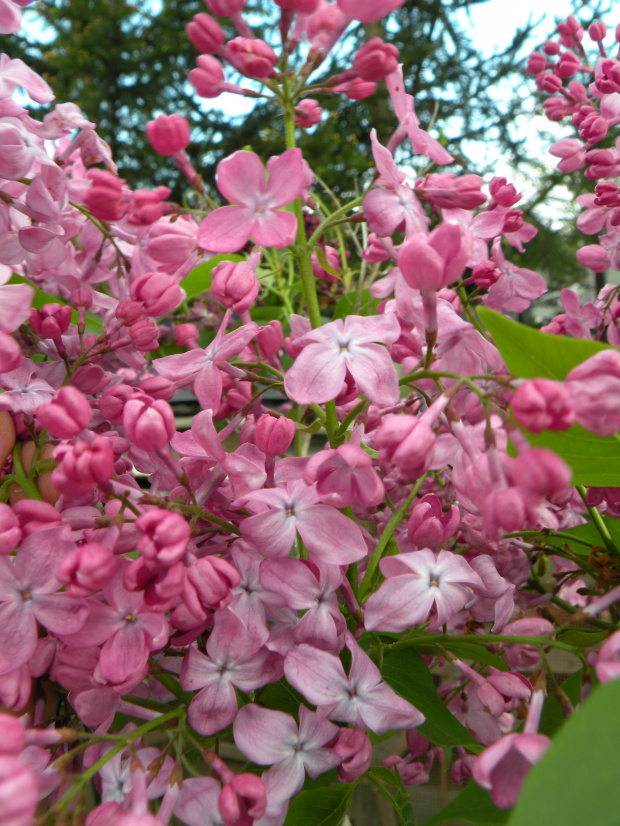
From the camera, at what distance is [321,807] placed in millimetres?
355

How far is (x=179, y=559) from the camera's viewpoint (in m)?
0.26

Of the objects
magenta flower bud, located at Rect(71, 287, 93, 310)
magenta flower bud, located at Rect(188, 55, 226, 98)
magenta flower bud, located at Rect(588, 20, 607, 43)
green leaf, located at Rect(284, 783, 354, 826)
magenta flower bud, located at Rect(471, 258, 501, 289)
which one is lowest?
green leaf, located at Rect(284, 783, 354, 826)

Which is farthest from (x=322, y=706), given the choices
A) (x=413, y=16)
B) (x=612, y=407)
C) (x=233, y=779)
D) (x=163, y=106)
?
(x=413, y=16)

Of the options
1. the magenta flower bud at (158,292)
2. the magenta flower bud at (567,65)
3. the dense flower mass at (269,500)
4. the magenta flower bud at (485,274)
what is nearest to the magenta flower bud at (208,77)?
the dense flower mass at (269,500)

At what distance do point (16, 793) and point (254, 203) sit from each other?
0.84 ft

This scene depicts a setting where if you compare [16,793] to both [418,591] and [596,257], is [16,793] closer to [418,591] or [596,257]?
[418,591]

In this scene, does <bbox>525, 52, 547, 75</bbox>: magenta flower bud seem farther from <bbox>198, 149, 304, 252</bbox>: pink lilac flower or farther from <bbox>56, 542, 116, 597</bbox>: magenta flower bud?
<bbox>56, 542, 116, 597</bbox>: magenta flower bud

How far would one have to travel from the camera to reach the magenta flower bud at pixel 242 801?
0.88ft

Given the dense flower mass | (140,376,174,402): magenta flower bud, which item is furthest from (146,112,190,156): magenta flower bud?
(140,376,174,402): magenta flower bud

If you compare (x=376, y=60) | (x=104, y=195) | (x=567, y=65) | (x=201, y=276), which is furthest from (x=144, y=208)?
(x=567, y=65)

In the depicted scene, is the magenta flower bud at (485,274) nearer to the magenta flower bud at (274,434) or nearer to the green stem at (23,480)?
the magenta flower bud at (274,434)

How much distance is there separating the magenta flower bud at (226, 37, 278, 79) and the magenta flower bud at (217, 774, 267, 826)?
12.9 inches

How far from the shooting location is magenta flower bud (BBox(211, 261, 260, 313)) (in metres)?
0.33

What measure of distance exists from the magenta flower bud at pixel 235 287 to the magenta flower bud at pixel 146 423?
71 millimetres
